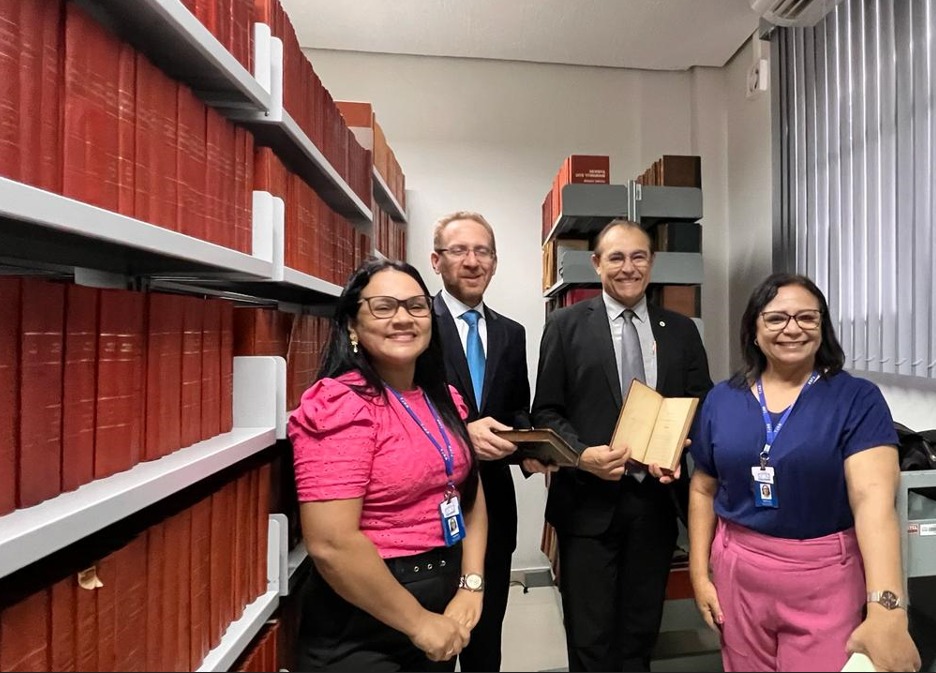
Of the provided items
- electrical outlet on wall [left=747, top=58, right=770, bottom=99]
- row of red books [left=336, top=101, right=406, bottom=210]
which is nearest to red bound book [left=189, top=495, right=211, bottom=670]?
row of red books [left=336, top=101, right=406, bottom=210]

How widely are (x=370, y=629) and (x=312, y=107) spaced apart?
1.54 m

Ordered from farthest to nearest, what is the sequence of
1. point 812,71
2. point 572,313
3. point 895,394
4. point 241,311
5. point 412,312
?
point 812,71
point 895,394
point 572,313
point 241,311
point 412,312

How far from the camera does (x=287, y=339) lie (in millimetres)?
1646

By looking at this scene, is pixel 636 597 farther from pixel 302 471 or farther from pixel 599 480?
pixel 302 471

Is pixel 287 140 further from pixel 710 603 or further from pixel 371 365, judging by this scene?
pixel 710 603

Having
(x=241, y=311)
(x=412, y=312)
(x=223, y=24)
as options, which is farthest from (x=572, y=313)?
(x=223, y=24)

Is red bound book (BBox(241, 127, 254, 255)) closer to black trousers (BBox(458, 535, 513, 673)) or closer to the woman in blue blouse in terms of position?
black trousers (BBox(458, 535, 513, 673))

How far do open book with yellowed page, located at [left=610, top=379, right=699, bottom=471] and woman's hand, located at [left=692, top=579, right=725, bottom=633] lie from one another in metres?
0.32

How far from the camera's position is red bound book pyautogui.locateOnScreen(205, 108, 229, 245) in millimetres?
1181

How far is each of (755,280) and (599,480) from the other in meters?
2.17

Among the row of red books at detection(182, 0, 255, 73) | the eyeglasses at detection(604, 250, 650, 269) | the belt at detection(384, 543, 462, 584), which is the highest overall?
the row of red books at detection(182, 0, 255, 73)

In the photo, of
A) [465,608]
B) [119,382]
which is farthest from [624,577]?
[119,382]

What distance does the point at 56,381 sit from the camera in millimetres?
792

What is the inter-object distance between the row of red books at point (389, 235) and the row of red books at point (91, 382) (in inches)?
73.5
